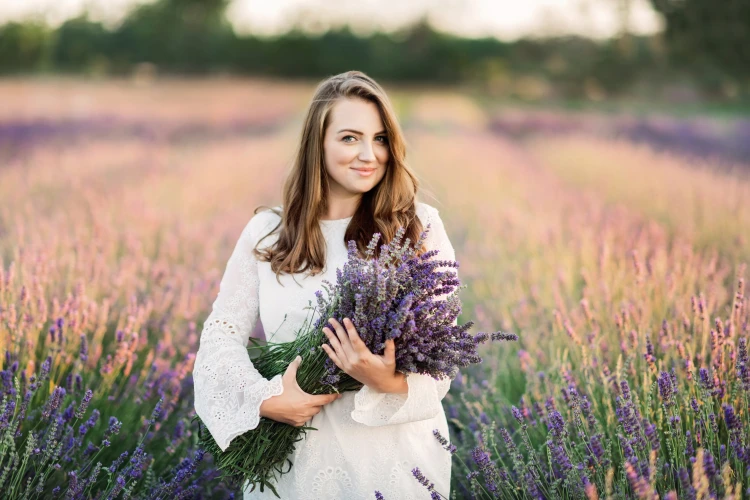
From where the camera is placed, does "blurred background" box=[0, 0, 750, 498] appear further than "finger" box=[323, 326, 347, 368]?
Yes

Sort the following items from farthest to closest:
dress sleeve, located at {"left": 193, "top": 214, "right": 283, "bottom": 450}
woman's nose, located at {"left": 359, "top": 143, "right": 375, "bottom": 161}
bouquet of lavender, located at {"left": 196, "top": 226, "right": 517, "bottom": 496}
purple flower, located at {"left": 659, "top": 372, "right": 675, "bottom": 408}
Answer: woman's nose, located at {"left": 359, "top": 143, "right": 375, "bottom": 161}
dress sleeve, located at {"left": 193, "top": 214, "right": 283, "bottom": 450}
purple flower, located at {"left": 659, "top": 372, "right": 675, "bottom": 408}
bouquet of lavender, located at {"left": 196, "top": 226, "right": 517, "bottom": 496}

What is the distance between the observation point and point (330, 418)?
1.95 metres

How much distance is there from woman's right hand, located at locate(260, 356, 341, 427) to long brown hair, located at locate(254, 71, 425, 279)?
375mm

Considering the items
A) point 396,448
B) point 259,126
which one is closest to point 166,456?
point 396,448

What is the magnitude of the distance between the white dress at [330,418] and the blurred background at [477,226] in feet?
0.79

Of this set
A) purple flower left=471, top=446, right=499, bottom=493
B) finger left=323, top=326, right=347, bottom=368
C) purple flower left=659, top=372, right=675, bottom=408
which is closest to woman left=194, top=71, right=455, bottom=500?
finger left=323, top=326, right=347, bottom=368

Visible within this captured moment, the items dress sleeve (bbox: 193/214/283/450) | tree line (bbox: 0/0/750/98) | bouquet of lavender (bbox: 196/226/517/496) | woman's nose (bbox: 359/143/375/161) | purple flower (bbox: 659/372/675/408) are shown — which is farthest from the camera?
tree line (bbox: 0/0/750/98)

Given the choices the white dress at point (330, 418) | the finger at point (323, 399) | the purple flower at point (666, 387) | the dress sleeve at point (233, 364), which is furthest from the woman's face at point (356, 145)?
the purple flower at point (666, 387)

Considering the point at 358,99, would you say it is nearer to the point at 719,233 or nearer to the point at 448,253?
the point at 448,253

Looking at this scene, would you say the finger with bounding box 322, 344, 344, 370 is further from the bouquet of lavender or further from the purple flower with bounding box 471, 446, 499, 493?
the purple flower with bounding box 471, 446, 499, 493

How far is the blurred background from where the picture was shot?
Result: 232 cm

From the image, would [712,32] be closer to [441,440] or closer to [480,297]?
[480,297]

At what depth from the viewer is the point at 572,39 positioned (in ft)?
62.5

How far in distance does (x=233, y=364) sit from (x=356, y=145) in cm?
80
